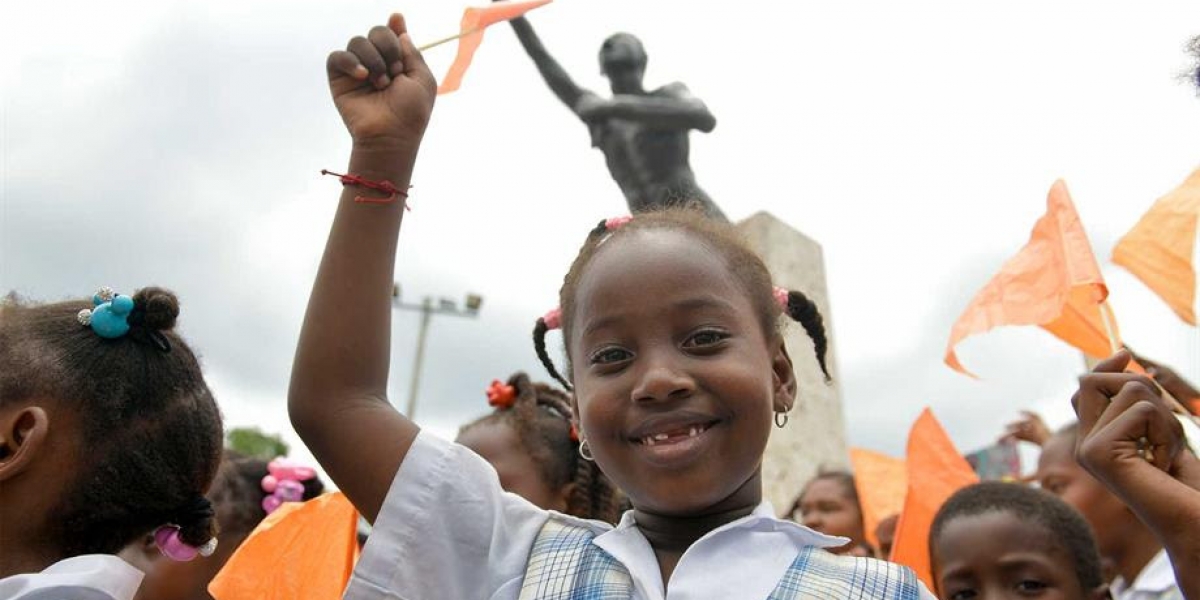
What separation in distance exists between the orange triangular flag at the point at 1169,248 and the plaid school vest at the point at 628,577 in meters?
1.44

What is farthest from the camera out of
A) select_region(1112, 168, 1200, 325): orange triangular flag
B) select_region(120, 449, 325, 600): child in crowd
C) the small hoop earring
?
select_region(120, 449, 325, 600): child in crowd

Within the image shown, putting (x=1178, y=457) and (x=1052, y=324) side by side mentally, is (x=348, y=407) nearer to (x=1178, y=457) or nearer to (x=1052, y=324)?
(x=1178, y=457)

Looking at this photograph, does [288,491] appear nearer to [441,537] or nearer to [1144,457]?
[441,537]

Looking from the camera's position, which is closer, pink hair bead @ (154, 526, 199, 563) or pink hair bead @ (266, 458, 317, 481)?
pink hair bead @ (154, 526, 199, 563)

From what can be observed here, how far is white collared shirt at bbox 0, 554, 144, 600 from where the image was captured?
4.64ft

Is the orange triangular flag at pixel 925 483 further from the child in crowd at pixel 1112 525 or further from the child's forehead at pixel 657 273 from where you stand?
the child's forehead at pixel 657 273

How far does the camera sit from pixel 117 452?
158 cm

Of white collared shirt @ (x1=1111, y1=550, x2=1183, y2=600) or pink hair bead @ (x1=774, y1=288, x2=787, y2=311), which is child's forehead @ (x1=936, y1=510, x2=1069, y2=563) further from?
pink hair bead @ (x1=774, y1=288, x2=787, y2=311)

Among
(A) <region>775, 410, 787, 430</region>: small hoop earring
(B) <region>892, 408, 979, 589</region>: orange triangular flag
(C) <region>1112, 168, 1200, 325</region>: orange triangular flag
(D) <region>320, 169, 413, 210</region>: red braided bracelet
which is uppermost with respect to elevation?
(D) <region>320, 169, 413, 210</region>: red braided bracelet

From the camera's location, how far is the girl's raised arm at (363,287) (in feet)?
4.72

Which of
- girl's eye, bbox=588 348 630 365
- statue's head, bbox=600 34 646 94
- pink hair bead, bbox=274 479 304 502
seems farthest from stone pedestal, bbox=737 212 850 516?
girl's eye, bbox=588 348 630 365

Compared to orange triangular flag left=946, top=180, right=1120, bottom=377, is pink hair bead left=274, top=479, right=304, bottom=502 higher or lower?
lower

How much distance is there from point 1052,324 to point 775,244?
11.1 ft

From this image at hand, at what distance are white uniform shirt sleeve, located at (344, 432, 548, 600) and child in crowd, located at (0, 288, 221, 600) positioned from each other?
16.8 inches
